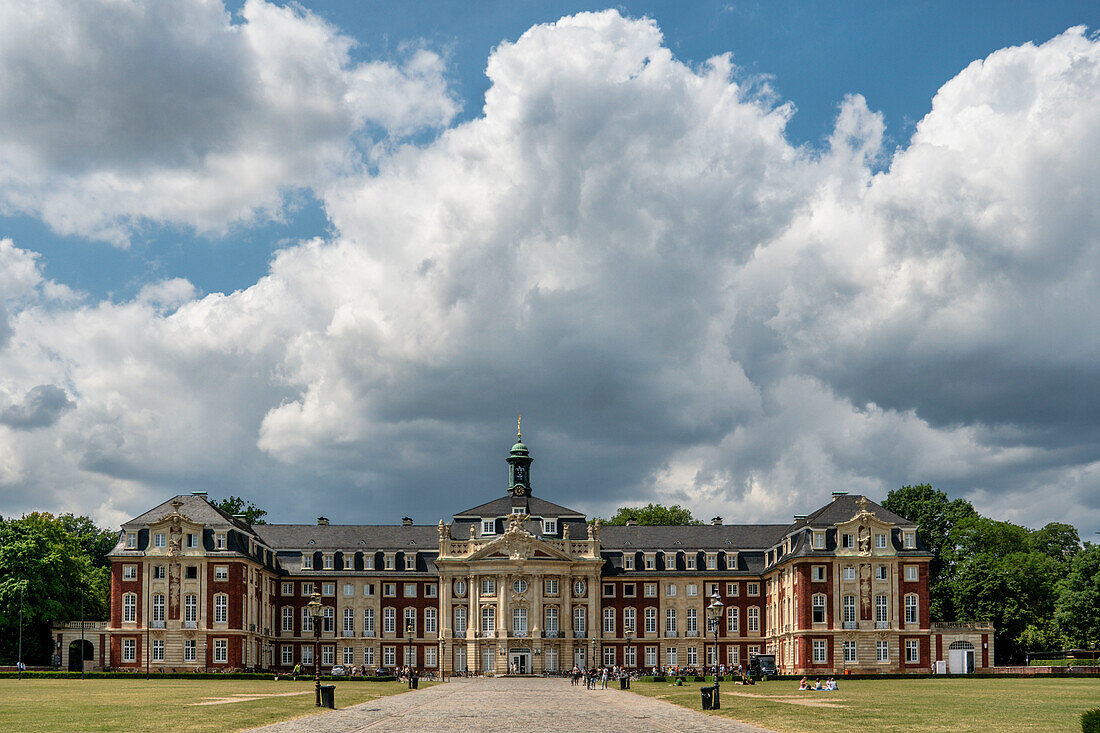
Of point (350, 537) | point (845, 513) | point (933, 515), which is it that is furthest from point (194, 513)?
point (933, 515)

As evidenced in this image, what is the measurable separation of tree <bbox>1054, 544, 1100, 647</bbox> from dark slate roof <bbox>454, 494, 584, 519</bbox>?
149 feet

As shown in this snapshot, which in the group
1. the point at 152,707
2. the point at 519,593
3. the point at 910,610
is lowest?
the point at 910,610

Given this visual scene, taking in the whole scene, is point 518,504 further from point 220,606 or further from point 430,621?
point 220,606

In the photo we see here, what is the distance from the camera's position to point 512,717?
41.8 meters

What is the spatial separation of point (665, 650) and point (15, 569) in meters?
59.7

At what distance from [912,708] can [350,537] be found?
8183cm

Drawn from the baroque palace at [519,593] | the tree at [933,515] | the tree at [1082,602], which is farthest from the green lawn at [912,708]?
the tree at [933,515]

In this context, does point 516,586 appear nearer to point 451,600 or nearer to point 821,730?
point 451,600

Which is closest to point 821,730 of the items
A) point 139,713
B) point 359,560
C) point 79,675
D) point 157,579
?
point 139,713

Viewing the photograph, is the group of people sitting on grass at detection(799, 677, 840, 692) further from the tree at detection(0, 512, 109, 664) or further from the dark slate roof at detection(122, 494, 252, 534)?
the tree at detection(0, 512, 109, 664)

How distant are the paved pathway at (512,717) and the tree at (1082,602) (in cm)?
5960

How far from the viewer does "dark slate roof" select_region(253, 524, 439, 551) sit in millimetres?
119688

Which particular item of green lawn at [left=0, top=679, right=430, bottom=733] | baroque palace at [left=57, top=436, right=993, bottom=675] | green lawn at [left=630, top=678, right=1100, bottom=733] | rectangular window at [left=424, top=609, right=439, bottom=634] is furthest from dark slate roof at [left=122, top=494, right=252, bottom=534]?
green lawn at [left=630, top=678, right=1100, bottom=733]

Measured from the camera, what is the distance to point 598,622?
116 meters
